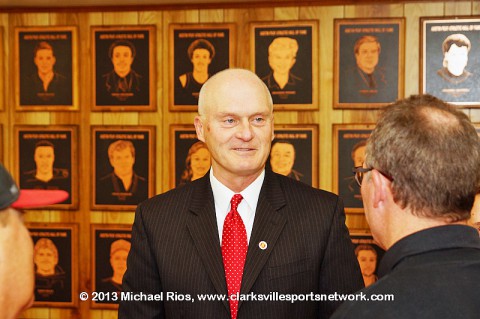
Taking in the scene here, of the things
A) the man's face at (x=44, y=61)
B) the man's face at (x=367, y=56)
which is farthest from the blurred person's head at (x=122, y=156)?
the man's face at (x=367, y=56)

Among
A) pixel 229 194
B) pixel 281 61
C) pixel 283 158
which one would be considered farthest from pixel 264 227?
pixel 281 61

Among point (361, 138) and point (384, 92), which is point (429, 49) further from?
point (361, 138)

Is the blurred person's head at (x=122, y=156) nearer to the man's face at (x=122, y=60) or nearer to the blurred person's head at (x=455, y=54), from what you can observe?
the man's face at (x=122, y=60)

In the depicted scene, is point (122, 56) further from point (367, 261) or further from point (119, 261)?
point (367, 261)

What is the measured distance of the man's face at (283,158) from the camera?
3.30 metres

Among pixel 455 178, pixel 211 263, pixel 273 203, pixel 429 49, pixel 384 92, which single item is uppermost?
pixel 429 49

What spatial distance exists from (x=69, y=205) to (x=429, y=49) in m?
2.27

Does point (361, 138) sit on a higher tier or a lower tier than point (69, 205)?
higher

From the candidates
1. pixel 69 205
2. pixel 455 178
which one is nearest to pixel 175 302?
pixel 455 178

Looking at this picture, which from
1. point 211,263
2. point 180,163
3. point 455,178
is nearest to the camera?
point 455,178

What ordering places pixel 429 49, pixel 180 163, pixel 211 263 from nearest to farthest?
pixel 211 263 → pixel 429 49 → pixel 180 163

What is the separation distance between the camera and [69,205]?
3.48m

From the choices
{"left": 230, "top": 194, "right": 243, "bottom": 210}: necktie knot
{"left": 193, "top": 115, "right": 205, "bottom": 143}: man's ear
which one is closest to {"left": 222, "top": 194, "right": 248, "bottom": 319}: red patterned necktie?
{"left": 230, "top": 194, "right": 243, "bottom": 210}: necktie knot

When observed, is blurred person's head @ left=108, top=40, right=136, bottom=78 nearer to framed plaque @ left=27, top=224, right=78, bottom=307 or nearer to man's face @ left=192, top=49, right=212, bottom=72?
man's face @ left=192, top=49, right=212, bottom=72
